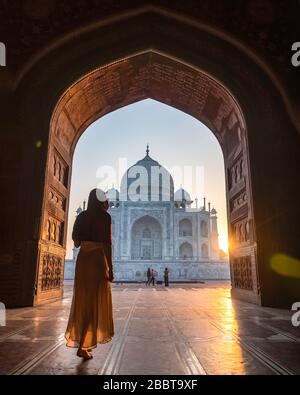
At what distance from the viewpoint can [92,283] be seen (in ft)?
7.71

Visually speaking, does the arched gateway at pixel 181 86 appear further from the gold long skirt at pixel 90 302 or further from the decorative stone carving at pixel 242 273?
the gold long skirt at pixel 90 302

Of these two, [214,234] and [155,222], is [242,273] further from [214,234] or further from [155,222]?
[214,234]

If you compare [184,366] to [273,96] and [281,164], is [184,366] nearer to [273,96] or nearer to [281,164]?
[281,164]

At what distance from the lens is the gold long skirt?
2.25 meters

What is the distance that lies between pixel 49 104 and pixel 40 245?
287cm

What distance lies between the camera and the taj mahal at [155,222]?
31.3 metres

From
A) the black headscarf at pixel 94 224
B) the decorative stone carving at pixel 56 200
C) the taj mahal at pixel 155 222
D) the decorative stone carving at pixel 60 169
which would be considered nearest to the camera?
the black headscarf at pixel 94 224

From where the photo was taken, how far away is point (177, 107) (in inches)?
359

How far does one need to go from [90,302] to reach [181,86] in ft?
22.7

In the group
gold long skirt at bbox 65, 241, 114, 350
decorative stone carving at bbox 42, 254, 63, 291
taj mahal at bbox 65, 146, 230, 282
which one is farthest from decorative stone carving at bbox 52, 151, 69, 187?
taj mahal at bbox 65, 146, 230, 282

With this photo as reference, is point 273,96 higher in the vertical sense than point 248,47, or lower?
lower

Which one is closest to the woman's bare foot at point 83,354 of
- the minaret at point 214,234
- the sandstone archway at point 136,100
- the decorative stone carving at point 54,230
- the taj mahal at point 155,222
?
the sandstone archway at point 136,100

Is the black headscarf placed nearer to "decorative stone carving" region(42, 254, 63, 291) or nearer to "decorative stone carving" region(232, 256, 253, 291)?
"decorative stone carving" region(42, 254, 63, 291)
